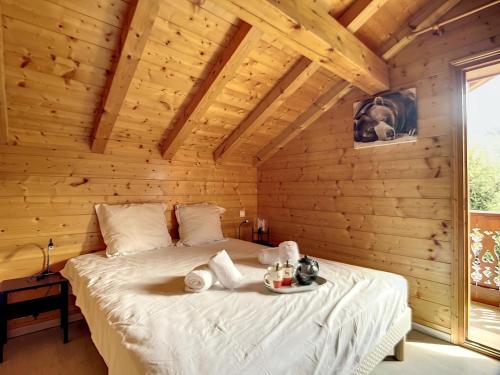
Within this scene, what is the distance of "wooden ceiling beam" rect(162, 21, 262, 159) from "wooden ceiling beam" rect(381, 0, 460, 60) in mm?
1356

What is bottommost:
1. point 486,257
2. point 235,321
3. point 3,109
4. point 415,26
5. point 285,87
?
point 486,257

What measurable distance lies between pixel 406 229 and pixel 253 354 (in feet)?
6.52

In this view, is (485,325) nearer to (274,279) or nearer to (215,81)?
(274,279)

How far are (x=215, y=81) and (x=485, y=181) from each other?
3.35 m

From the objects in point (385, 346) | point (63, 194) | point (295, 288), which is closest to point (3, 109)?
point (63, 194)

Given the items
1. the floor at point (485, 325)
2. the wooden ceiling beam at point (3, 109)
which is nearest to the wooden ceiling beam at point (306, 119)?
the floor at point (485, 325)

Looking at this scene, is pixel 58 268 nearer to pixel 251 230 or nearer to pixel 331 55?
pixel 251 230

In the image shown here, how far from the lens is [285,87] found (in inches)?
96.5

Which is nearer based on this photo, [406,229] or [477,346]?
[477,346]

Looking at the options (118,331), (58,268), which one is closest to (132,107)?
(58,268)

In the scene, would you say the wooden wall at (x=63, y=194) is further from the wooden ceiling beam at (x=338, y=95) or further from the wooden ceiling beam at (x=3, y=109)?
the wooden ceiling beam at (x=338, y=95)

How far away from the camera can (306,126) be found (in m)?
3.15

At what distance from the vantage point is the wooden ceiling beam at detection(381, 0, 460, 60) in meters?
2.04

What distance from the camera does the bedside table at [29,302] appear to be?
191 cm
